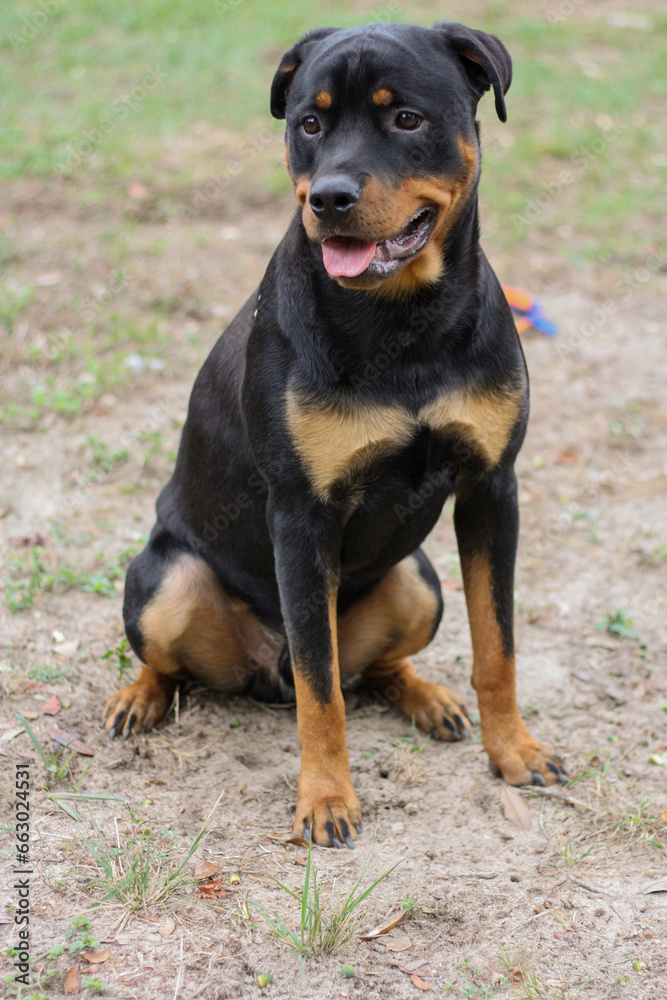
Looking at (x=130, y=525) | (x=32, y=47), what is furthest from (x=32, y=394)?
(x=32, y=47)

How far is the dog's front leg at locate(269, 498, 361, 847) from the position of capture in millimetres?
2785

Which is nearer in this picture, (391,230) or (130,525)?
(391,230)

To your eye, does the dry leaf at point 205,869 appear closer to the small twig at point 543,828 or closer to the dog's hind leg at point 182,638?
the dog's hind leg at point 182,638

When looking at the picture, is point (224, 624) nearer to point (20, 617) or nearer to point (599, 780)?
point (20, 617)

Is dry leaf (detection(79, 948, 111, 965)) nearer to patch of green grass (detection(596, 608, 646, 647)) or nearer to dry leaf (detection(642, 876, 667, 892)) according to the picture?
dry leaf (detection(642, 876, 667, 892))

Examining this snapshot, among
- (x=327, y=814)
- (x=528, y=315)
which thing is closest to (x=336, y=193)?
(x=327, y=814)

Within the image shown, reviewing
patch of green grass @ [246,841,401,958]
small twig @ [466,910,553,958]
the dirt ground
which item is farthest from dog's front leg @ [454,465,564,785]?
patch of green grass @ [246,841,401,958]

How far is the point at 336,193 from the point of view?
2.39 meters

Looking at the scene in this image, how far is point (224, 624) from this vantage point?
3.42 metres

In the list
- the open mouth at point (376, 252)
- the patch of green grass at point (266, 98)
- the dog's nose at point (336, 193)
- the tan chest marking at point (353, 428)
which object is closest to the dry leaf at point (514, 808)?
the tan chest marking at point (353, 428)

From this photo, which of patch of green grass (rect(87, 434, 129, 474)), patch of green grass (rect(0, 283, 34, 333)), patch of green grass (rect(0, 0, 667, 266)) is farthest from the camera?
patch of green grass (rect(0, 0, 667, 266))

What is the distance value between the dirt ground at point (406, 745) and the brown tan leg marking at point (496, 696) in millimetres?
85

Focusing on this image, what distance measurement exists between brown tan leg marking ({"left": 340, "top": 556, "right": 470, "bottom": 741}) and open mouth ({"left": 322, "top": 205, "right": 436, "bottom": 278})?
125 centimetres

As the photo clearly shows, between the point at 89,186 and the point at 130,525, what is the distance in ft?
12.7
